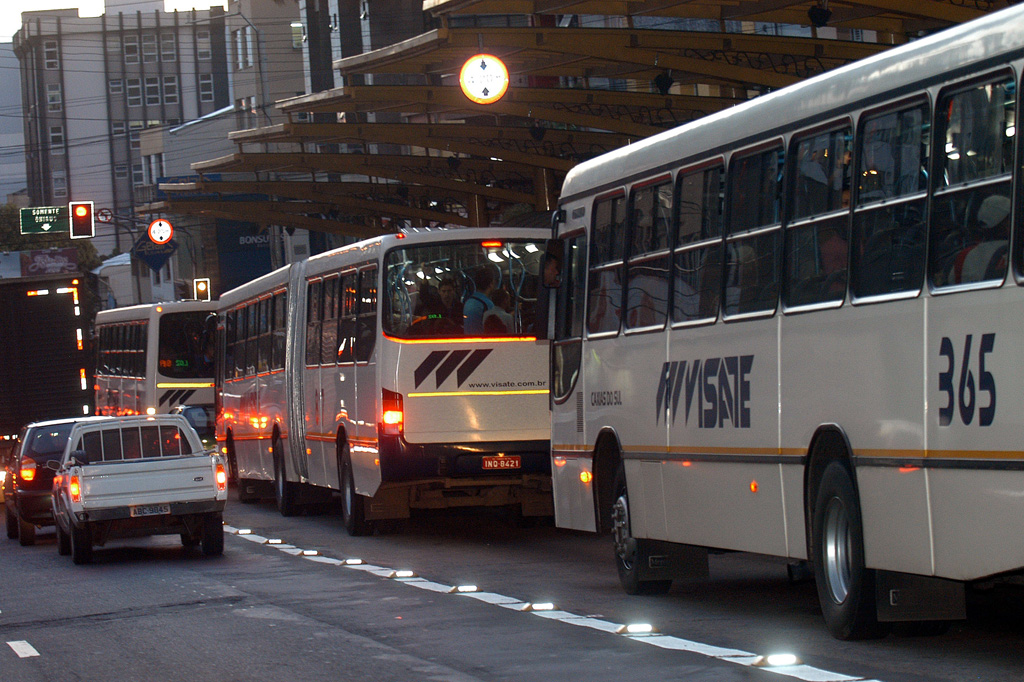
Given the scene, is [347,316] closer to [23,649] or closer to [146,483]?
[146,483]

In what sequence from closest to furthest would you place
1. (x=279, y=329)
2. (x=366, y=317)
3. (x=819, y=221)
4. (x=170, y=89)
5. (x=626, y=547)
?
(x=819, y=221) → (x=626, y=547) → (x=366, y=317) → (x=279, y=329) → (x=170, y=89)

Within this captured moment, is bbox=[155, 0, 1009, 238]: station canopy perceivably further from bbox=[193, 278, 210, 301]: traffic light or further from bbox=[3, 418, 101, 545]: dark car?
bbox=[193, 278, 210, 301]: traffic light

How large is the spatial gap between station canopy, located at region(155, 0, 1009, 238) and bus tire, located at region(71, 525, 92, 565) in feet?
26.1

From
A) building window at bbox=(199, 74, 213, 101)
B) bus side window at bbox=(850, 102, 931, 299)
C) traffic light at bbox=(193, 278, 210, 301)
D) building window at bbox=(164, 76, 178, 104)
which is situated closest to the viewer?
bus side window at bbox=(850, 102, 931, 299)

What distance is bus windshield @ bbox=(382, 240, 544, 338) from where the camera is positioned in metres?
18.3

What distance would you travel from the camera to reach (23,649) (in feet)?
37.4

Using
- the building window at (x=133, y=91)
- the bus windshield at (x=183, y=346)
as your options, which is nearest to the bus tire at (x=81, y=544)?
the bus windshield at (x=183, y=346)

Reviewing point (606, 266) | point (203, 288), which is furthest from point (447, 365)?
point (203, 288)

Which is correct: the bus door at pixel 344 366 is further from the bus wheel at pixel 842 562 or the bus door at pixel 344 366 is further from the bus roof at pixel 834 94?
the bus wheel at pixel 842 562

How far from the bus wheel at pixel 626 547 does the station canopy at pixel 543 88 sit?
9774 millimetres

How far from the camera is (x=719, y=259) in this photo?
1095 centimetres

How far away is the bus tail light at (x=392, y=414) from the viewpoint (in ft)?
59.5

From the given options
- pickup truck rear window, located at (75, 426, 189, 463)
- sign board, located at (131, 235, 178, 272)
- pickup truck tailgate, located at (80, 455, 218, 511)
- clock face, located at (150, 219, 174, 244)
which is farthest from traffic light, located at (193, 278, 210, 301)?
pickup truck tailgate, located at (80, 455, 218, 511)

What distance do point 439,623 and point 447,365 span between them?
6873mm
